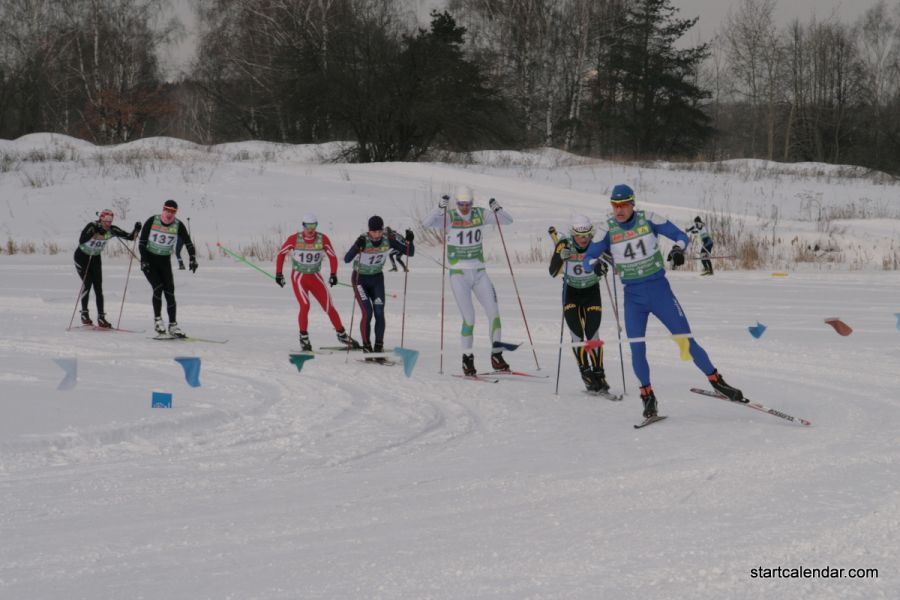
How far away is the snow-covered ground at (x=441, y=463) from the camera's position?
484 cm

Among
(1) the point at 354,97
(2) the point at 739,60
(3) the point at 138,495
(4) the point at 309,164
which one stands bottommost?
(3) the point at 138,495

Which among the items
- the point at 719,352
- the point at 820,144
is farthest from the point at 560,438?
the point at 820,144

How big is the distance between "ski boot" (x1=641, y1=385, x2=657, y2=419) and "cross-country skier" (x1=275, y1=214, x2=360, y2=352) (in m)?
5.10

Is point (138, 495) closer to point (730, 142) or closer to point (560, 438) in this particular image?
point (560, 438)

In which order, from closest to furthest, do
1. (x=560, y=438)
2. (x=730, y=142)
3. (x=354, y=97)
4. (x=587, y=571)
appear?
(x=587, y=571)
(x=560, y=438)
(x=354, y=97)
(x=730, y=142)

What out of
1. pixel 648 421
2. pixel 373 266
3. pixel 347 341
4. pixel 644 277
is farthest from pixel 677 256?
pixel 347 341

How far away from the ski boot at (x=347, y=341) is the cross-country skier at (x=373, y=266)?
357mm

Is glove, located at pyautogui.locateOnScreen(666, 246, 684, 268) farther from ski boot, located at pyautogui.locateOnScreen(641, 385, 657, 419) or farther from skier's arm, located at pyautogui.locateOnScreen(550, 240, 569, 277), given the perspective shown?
skier's arm, located at pyautogui.locateOnScreen(550, 240, 569, 277)

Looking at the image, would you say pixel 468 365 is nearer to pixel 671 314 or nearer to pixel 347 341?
pixel 347 341

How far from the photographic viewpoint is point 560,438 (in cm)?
802

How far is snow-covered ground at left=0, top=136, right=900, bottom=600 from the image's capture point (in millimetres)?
4836

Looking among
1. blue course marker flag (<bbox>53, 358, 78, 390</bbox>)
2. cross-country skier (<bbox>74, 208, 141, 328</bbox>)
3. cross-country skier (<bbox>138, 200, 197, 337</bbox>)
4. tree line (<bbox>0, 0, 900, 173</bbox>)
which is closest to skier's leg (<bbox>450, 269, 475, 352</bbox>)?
blue course marker flag (<bbox>53, 358, 78, 390</bbox>)

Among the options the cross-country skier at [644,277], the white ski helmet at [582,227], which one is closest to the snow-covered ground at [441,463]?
the cross-country skier at [644,277]

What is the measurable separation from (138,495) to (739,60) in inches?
2181
